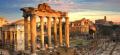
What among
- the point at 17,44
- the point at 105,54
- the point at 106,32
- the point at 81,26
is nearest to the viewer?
the point at 105,54

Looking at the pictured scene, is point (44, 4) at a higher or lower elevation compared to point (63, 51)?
higher

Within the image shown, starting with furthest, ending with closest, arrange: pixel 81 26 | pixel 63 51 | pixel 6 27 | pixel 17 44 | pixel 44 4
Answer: pixel 81 26, pixel 6 27, pixel 17 44, pixel 44 4, pixel 63 51

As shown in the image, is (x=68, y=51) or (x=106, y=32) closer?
(x=68, y=51)

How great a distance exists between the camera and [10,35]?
4641 cm

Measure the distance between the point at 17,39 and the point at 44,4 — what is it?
901cm

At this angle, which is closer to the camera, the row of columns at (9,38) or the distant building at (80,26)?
the row of columns at (9,38)

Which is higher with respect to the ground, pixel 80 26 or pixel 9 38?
pixel 9 38

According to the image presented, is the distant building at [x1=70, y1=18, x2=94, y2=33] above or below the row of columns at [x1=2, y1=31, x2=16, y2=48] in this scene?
below

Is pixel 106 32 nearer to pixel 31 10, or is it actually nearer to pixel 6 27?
pixel 6 27

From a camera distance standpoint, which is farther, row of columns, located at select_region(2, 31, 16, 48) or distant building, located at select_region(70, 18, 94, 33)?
distant building, located at select_region(70, 18, 94, 33)

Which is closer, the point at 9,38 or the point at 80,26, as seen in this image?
the point at 9,38

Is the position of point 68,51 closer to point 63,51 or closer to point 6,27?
point 63,51

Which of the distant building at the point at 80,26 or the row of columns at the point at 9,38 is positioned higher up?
the row of columns at the point at 9,38

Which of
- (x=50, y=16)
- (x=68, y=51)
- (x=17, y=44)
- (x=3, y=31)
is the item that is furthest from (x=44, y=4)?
(x=68, y=51)
